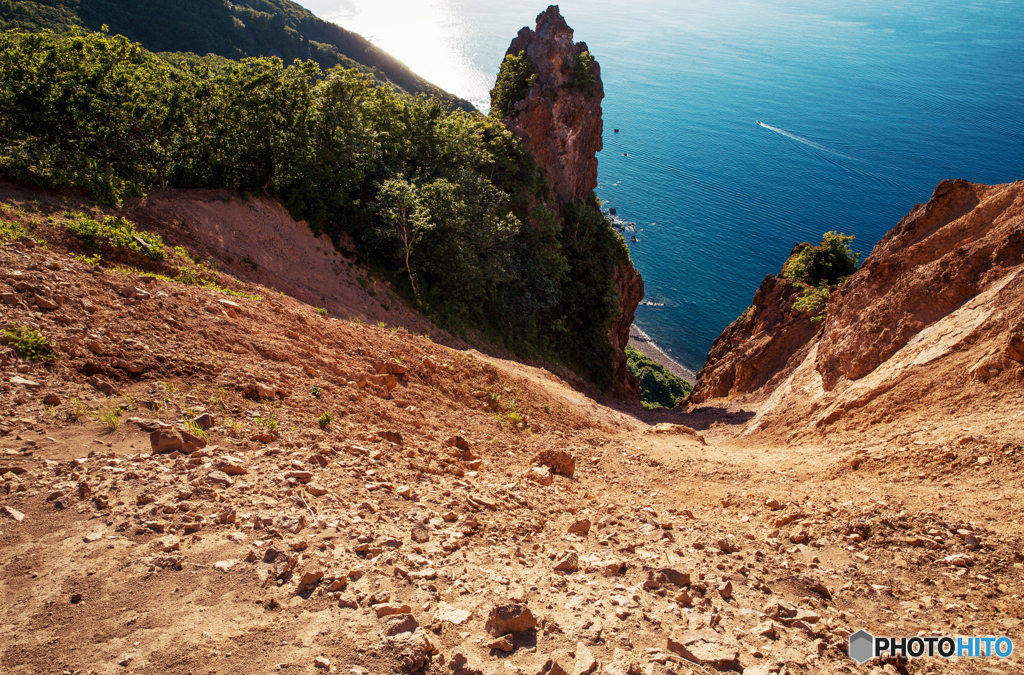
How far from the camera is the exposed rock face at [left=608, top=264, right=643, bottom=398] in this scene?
4066 cm

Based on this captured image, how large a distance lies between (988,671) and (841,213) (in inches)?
4727

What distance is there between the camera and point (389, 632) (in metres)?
5.93

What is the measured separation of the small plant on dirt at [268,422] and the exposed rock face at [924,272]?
16.3 m

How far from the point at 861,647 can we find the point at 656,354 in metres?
75.1

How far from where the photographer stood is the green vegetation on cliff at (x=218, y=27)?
218ft

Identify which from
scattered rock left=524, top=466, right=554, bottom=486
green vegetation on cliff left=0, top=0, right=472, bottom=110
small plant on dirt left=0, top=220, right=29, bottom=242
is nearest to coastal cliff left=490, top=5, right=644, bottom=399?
scattered rock left=524, top=466, right=554, bottom=486

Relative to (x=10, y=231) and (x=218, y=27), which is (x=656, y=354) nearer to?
(x=10, y=231)

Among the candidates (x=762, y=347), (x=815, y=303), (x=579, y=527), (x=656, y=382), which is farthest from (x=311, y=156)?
(x=656, y=382)

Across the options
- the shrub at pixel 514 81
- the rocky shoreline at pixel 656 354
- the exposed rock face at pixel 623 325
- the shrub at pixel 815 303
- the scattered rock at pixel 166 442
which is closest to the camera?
the scattered rock at pixel 166 442

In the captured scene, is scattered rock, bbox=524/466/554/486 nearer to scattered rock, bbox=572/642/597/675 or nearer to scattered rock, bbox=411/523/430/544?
scattered rock, bbox=411/523/430/544

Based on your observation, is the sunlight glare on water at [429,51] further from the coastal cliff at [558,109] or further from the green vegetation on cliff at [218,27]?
the coastal cliff at [558,109]

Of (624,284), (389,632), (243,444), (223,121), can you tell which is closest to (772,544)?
(389,632)

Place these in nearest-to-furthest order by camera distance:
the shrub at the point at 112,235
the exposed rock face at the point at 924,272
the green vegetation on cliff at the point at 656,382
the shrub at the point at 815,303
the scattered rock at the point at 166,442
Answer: the scattered rock at the point at 166,442 < the shrub at the point at 112,235 < the exposed rock face at the point at 924,272 < the shrub at the point at 815,303 < the green vegetation on cliff at the point at 656,382

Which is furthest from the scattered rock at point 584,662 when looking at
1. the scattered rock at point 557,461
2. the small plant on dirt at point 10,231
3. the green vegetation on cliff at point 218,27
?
the green vegetation on cliff at point 218,27
